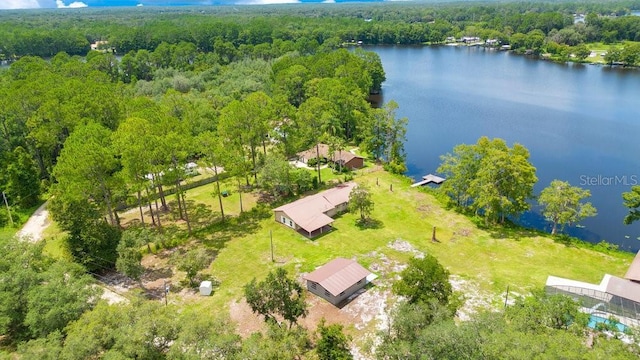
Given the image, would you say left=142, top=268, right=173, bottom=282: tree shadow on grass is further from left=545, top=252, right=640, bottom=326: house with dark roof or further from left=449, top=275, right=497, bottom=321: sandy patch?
left=545, top=252, right=640, bottom=326: house with dark roof

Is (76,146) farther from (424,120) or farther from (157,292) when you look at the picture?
(424,120)

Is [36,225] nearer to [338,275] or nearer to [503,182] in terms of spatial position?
[338,275]

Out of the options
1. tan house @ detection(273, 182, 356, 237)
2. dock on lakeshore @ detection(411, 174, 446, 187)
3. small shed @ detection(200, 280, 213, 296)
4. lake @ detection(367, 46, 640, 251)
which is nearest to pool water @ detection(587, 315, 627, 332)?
lake @ detection(367, 46, 640, 251)

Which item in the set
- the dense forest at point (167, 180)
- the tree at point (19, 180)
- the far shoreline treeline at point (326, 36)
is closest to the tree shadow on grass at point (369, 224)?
the dense forest at point (167, 180)

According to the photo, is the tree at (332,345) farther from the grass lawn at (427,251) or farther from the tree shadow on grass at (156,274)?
the tree shadow on grass at (156,274)

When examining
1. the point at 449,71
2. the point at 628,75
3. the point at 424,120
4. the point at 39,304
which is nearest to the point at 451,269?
the point at 39,304
